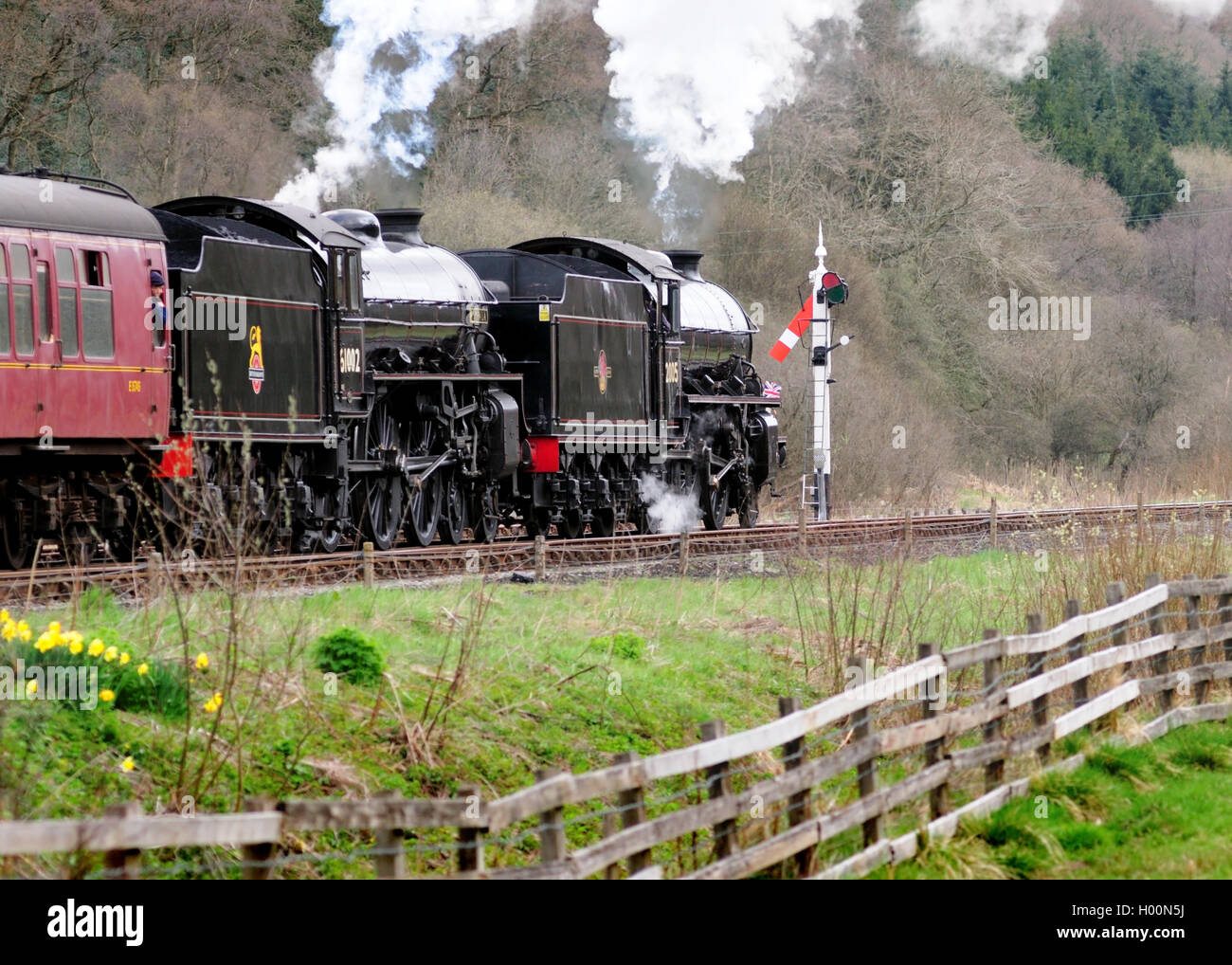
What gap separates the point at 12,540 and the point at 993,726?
867 centimetres

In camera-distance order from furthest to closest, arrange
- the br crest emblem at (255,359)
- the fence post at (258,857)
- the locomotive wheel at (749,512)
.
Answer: the locomotive wheel at (749,512) < the br crest emblem at (255,359) < the fence post at (258,857)

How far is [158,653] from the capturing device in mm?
9852

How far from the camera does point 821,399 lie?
28.2 metres

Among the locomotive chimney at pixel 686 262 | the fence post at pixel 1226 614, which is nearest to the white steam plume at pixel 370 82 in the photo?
the locomotive chimney at pixel 686 262

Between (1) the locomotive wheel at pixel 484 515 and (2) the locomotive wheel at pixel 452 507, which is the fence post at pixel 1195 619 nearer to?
(2) the locomotive wheel at pixel 452 507

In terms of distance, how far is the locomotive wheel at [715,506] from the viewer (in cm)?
2638

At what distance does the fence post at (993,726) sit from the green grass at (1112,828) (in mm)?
212

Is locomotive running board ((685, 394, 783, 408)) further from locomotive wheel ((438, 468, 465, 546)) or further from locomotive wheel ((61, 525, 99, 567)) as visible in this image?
locomotive wheel ((61, 525, 99, 567))

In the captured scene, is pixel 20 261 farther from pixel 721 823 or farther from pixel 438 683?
pixel 721 823

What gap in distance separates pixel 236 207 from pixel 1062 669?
10.5 meters

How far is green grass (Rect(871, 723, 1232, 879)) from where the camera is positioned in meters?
9.03

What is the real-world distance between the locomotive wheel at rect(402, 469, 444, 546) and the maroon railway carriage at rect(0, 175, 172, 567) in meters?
4.77
